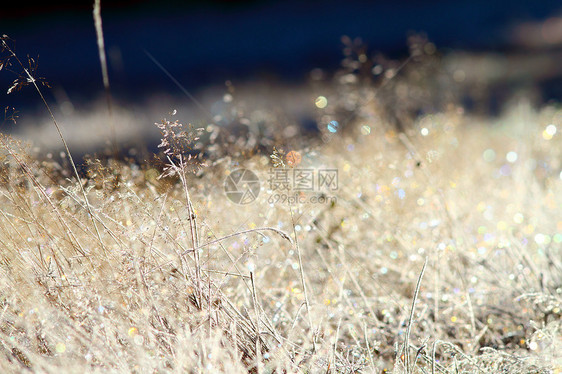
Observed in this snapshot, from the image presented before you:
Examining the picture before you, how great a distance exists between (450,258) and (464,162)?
94 centimetres

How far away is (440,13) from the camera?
5.89 metres

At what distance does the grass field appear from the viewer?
834 millimetres

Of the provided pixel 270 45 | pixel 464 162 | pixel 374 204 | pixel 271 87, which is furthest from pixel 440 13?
pixel 374 204

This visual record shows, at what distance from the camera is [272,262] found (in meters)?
1.26

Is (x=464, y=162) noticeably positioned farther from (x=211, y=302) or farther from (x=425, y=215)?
(x=211, y=302)
